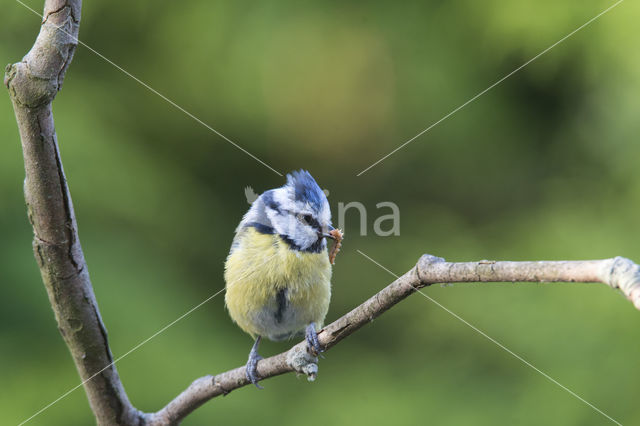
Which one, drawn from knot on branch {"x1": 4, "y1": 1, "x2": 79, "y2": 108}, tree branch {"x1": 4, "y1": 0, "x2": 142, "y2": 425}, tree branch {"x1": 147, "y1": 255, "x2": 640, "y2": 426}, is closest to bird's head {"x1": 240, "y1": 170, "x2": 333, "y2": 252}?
tree branch {"x1": 147, "y1": 255, "x2": 640, "y2": 426}

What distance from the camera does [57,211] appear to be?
1.04 m

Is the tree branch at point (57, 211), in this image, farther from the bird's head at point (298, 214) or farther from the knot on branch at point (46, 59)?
the bird's head at point (298, 214)

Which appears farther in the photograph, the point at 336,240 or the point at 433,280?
the point at 336,240

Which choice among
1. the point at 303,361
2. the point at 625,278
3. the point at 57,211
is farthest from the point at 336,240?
the point at 625,278

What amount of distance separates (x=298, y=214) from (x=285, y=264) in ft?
0.52

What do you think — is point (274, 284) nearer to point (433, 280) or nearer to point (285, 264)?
point (285, 264)

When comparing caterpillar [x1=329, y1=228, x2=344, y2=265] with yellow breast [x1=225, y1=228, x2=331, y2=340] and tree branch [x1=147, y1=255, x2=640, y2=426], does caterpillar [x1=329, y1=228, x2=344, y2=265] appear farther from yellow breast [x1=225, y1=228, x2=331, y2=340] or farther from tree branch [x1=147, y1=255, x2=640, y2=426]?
tree branch [x1=147, y1=255, x2=640, y2=426]

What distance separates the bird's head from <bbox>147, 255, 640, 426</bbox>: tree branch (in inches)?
17.7

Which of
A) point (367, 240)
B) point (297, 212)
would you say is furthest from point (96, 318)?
point (367, 240)

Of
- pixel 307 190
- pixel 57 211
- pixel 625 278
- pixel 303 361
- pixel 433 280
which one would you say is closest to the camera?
pixel 625 278

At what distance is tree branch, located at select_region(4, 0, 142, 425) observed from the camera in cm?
89

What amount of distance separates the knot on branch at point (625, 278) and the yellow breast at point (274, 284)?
1.19 meters

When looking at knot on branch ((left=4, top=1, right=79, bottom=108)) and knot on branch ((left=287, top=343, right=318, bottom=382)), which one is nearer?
knot on branch ((left=4, top=1, right=79, bottom=108))

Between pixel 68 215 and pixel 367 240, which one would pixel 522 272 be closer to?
pixel 68 215
